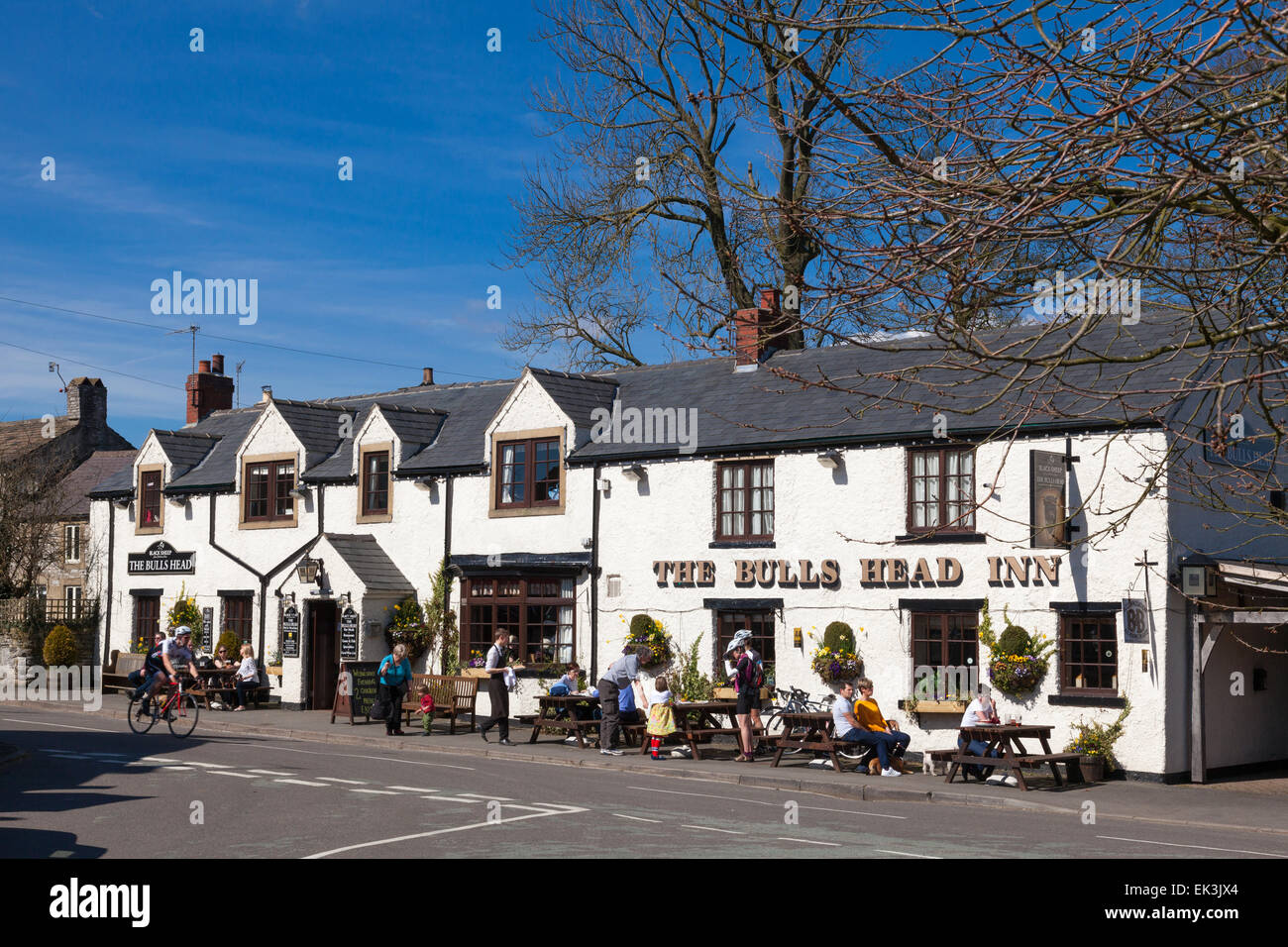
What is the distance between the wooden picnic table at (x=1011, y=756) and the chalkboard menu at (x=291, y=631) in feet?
54.1

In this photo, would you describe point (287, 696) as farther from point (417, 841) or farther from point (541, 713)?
point (417, 841)

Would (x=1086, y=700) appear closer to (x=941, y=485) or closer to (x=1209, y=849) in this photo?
(x=941, y=485)

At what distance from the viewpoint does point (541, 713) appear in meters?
24.8

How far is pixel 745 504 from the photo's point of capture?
1011 inches

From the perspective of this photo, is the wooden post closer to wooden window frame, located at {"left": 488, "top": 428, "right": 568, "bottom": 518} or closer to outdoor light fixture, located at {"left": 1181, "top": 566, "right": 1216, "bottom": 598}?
outdoor light fixture, located at {"left": 1181, "top": 566, "right": 1216, "bottom": 598}

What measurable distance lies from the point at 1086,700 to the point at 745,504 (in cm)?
719

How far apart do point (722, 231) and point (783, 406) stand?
1148 cm

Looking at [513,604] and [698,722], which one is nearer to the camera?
[698,722]

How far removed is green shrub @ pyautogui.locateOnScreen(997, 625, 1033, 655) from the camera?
2175 cm

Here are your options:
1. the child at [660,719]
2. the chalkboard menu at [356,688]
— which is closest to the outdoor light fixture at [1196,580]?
the child at [660,719]

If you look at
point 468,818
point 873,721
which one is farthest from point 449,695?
point 468,818

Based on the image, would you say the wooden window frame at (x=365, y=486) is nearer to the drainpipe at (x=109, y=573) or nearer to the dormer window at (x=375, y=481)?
the dormer window at (x=375, y=481)

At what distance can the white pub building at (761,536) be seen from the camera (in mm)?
20875
